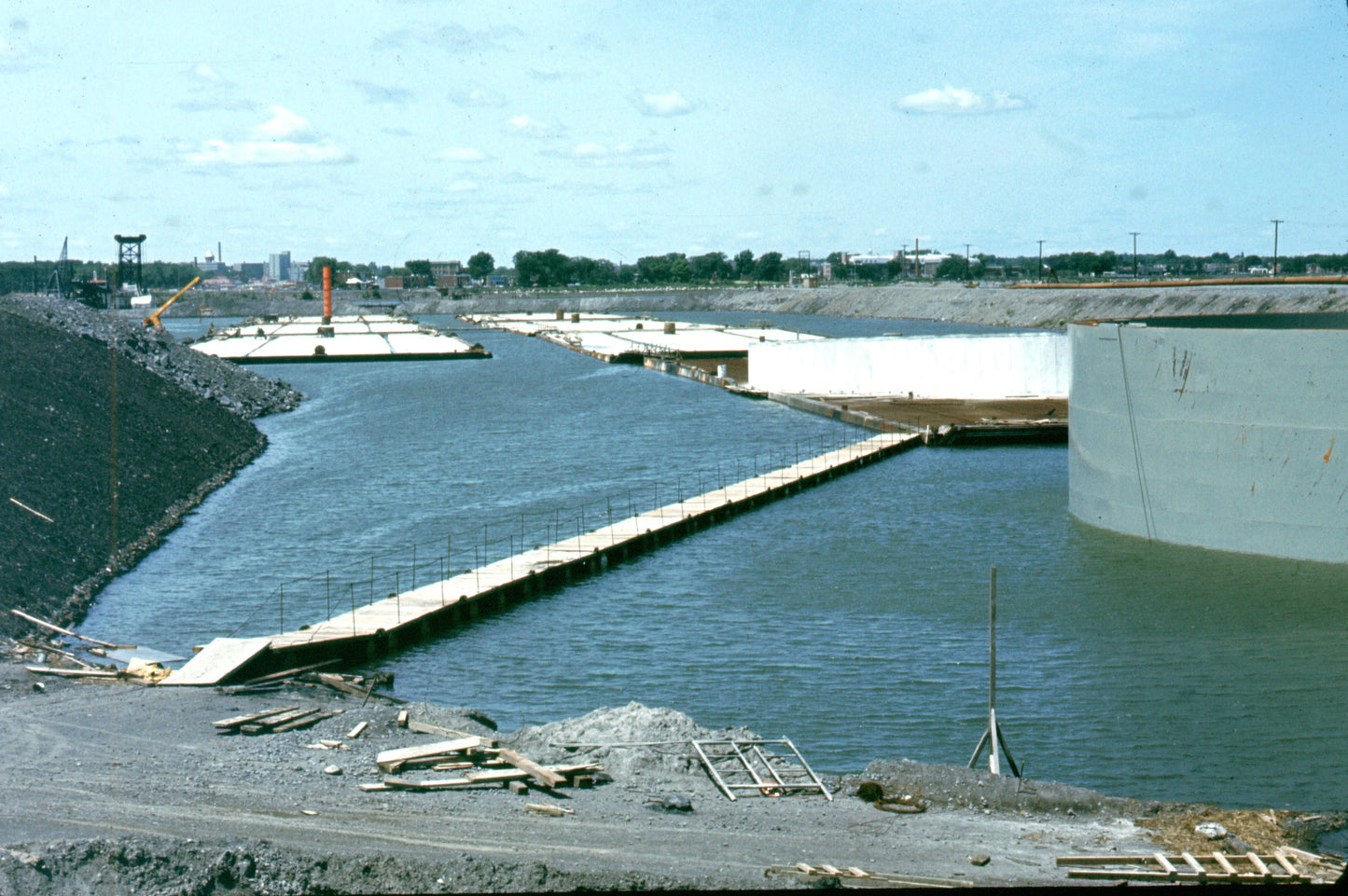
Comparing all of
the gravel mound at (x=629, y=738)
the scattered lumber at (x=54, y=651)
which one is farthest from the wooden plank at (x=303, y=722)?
the scattered lumber at (x=54, y=651)

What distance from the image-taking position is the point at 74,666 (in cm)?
2058

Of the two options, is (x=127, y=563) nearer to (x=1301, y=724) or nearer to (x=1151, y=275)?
(x=1301, y=724)

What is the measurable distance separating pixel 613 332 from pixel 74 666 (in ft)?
388

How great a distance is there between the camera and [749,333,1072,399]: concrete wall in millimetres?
62344

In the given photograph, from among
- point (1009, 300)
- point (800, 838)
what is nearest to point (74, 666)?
point (800, 838)

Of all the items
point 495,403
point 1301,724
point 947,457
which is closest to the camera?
point 1301,724

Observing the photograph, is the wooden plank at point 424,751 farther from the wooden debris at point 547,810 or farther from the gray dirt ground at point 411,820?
the wooden debris at point 547,810

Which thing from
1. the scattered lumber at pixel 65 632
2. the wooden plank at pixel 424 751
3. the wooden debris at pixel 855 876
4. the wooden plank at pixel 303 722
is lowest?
the scattered lumber at pixel 65 632

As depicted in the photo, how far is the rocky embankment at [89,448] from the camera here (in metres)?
28.8

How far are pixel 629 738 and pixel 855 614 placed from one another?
1047 cm

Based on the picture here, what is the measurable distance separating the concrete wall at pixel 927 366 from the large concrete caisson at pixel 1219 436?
24.9m

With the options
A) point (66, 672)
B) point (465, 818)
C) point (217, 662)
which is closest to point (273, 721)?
point (217, 662)

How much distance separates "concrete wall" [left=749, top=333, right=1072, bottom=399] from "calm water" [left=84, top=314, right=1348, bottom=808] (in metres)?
12.6

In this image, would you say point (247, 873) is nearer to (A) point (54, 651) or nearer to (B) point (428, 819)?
(B) point (428, 819)
